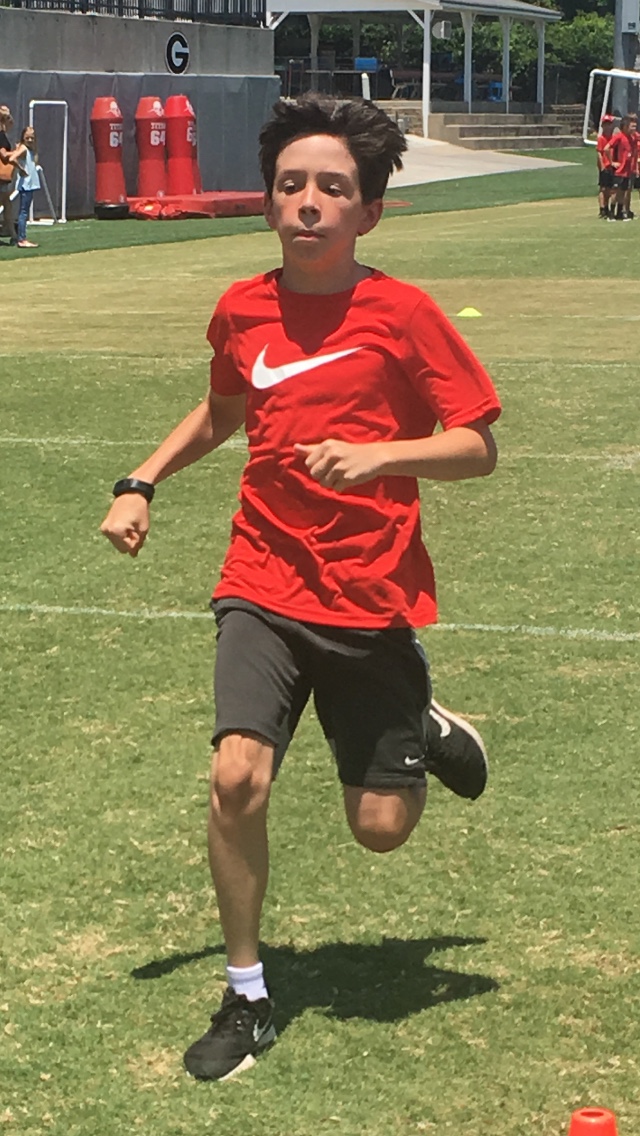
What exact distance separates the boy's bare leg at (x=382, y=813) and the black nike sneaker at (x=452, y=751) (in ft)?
0.79

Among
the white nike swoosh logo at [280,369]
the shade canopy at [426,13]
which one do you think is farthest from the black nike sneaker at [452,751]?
the shade canopy at [426,13]

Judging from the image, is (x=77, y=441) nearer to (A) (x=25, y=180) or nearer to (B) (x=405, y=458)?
(B) (x=405, y=458)

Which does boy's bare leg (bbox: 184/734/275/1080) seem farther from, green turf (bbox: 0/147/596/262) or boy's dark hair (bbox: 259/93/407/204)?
green turf (bbox: 0/147/596/262)

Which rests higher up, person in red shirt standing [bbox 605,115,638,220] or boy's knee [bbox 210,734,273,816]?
boy's knee [bbox 210,734,273,816]

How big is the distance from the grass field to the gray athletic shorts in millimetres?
597

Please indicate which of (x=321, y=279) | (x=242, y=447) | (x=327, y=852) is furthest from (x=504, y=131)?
(x=321, y=279)

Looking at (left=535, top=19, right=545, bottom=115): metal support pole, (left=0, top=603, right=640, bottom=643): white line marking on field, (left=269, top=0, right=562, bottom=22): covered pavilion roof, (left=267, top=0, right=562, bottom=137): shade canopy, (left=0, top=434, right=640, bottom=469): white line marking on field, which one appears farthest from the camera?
(left=535, top=19, right=545, bottom=115): metal support pole

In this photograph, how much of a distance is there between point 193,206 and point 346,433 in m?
34.4

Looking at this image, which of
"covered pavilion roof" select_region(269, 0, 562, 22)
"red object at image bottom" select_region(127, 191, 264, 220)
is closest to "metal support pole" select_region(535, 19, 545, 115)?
"covered pavilion roof" select_region(269, 0, 562, 22)

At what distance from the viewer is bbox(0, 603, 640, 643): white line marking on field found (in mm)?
7980

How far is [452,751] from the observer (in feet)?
15.6

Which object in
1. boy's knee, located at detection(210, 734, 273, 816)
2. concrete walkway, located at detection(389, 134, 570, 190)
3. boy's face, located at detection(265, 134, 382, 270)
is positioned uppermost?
boy's face, located at detection(265, 134, 382, 270)

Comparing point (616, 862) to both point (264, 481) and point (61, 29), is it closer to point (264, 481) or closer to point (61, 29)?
point (264, 481)

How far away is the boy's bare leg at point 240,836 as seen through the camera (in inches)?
165
